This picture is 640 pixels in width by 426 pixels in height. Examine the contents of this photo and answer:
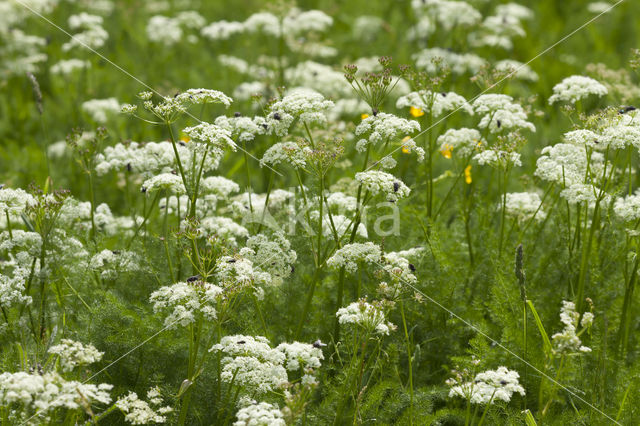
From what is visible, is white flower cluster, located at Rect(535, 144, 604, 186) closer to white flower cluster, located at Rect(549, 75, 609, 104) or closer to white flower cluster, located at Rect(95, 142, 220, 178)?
white flower cluster, located at Rect(549, 75, 609, 104)

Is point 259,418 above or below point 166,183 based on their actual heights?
below

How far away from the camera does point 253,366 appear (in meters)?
3.47

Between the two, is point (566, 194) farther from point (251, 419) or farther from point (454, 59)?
point (454, 59)

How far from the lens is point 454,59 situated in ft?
27.2

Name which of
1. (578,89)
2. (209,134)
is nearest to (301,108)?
(209,134)

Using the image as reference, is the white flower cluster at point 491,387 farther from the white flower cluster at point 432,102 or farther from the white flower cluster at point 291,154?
the white flower cluster at point 432,102

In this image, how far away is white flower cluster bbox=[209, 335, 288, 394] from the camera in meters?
3.45

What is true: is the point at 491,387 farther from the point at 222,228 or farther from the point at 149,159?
the point at 149,159

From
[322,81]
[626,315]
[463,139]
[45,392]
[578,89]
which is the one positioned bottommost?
[45,392]

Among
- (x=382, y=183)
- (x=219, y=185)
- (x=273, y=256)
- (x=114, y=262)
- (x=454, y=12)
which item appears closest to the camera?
(x=382, y=183)

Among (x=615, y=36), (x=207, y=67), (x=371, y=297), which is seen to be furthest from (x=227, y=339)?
(x=615, y=36)

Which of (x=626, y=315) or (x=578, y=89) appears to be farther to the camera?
(x=578, y=89)

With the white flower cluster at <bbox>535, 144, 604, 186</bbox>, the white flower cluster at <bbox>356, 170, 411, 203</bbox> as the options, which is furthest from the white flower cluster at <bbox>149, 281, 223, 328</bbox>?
the white flower cluster at <bbox>535, 144, 604, 186</bbox>

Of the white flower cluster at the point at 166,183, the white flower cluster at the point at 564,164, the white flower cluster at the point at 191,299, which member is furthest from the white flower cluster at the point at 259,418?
the white flower cluster at the point at 564,164
